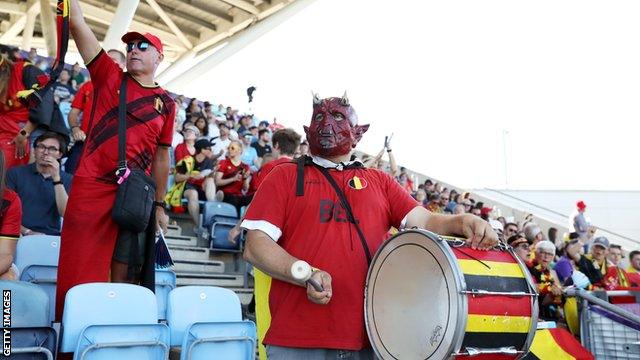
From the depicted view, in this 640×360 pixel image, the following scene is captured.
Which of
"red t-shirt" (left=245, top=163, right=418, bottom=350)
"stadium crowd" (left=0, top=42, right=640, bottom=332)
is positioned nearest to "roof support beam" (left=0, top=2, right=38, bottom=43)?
"stadium crowd" (left=0, top=42, right=640, bottom=332)

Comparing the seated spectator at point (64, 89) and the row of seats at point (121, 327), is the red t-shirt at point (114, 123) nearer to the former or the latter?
the row of seats at point (121, 327)

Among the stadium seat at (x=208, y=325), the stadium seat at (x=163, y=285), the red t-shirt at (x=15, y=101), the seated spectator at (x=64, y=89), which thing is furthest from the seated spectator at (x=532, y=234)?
the red t-shirt at (x=15, y=101)

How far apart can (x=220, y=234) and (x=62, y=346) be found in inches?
150

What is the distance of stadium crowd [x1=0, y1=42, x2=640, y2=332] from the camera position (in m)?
4.81

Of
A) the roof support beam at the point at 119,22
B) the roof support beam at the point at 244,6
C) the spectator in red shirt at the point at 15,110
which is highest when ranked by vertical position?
the roof support beam at the point at 244,6

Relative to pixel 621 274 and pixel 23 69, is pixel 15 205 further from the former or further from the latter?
pixel 621 274

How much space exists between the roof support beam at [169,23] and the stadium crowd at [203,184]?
794cm

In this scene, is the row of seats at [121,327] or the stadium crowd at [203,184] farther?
the stadium crowd at [203,184]

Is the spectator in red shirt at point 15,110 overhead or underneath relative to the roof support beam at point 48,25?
underneath

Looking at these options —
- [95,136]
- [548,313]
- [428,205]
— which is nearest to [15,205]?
[95,136]

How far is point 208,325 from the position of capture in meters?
3.95

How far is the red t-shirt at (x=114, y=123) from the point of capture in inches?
128

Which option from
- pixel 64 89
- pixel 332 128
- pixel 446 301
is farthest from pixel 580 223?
pixel 446 301
